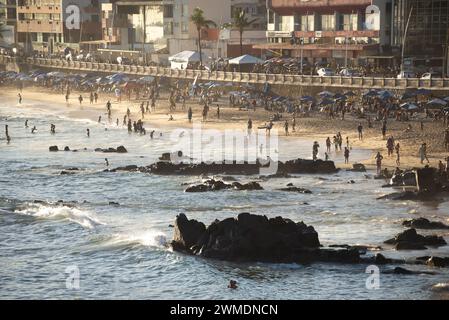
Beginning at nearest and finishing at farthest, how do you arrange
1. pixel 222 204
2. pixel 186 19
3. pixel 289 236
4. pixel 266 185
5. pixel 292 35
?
pixel 289 236, pixel 222 204, pixel 266 185, pixel 292 35, pixel 186 19

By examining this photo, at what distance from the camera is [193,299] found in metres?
41.8

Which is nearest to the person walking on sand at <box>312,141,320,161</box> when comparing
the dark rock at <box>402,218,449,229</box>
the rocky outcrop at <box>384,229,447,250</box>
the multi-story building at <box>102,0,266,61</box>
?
the dark rock at <box>402,218,449,229</box>

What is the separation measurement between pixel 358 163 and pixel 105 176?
54.3ft

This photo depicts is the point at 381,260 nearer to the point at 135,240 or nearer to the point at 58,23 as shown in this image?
the point at 135,240


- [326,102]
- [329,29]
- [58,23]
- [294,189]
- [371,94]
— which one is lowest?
[294,189]

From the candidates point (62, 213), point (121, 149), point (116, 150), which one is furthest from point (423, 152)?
point (116, 150)

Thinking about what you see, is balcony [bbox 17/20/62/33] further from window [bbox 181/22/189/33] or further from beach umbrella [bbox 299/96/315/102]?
beach umbrella [bbox 299/96/315/102]

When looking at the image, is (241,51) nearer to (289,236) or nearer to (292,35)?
(292,35)

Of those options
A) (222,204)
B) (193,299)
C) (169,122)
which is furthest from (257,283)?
(169,122)

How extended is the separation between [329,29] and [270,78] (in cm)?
1591

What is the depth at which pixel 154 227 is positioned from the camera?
52219 millimetres

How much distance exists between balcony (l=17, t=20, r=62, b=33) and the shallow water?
7383 centimetres

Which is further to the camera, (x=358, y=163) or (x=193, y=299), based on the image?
(x=358, y=163)

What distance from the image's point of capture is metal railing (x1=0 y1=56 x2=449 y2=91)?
82.9m
